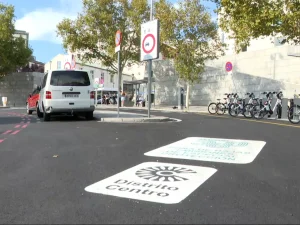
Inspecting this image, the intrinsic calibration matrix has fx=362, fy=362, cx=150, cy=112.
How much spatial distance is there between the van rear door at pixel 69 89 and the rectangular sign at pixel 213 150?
623cm

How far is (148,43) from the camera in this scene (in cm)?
1380

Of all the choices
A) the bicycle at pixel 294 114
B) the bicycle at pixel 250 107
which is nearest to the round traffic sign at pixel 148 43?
the bicycle at pixel 294 114

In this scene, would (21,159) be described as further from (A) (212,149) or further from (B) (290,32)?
(B) (290,32)

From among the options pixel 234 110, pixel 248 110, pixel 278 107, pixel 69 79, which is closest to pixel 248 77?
pixel 234 110

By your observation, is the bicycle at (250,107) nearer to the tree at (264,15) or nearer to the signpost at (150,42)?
the tree at (264,15)

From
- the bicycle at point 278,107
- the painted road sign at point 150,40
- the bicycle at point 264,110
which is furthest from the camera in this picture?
the bicycle at point 264,110

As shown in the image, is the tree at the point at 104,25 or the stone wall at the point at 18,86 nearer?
the tree at the point at 104,25

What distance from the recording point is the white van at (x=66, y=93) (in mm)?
13023

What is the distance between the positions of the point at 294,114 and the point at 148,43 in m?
6.35

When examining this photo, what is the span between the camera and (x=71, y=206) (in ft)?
11.3

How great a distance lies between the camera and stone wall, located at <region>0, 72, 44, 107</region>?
46.2m

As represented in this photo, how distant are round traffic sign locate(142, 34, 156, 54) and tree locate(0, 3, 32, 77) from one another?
33.5m

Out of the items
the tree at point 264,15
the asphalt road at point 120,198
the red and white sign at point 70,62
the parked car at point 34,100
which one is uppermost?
the tree at point 264,15

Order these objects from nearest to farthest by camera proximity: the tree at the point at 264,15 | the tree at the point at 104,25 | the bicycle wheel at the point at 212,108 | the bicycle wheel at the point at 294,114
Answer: the bicycle wheel at the point at 294,114, the tree at the point at 264,15, the bicycle wheel at the point at 212,108, the tree at the point at 104,25
